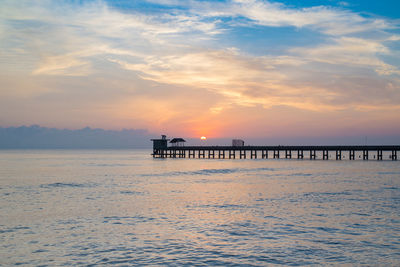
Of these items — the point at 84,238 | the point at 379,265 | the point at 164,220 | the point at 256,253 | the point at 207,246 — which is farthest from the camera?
the point at 164,220

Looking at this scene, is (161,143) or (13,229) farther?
(161,143)

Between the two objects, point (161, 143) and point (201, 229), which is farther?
point (161, 143)

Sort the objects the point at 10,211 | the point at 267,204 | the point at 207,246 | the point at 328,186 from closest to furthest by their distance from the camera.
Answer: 1. the point at 207,246
2. the point at 10,211
3. the point at 267,204
4. the point at 328,186

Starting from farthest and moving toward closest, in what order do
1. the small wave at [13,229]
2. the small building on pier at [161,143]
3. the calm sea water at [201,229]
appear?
the small building on pier at [161,143], the small wave at [13,229], the calm sea water at [201,229]

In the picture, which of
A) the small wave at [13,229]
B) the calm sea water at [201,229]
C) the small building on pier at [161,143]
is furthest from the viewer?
the small building on pier at [161,143]

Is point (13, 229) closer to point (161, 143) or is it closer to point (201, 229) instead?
point (201, 229)

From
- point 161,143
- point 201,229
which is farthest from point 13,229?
point 161,143

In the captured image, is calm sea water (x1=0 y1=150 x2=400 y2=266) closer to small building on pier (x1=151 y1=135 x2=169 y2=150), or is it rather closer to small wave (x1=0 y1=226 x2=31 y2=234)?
small wave (x1=0 y1=226 x2=31 y2=234)

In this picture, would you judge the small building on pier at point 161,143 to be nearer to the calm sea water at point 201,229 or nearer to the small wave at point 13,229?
the calm sea water at point 201,229

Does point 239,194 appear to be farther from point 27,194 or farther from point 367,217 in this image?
point 27,194

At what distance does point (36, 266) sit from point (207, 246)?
19.5 feet

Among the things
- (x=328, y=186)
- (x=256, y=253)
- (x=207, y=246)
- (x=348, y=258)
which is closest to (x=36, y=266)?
(x=207, y=246)

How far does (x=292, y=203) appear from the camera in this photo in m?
24.0

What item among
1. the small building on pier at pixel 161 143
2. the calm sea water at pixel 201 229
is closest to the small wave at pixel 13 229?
the calm sea water at pixel 201 229
